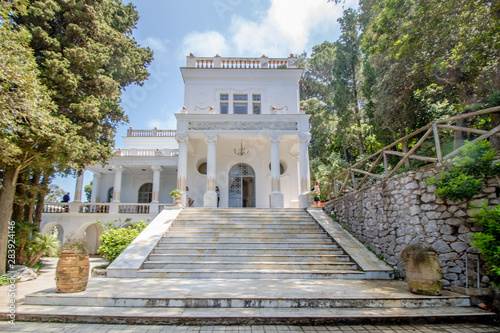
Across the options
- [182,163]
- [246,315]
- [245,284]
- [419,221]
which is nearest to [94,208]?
[182,163]

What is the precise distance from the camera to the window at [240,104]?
59.1 feet

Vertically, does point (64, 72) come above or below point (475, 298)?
above

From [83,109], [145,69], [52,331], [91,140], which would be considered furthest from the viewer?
[145,69]

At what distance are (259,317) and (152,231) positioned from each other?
647 cm

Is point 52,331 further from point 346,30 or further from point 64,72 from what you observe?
point 346,30

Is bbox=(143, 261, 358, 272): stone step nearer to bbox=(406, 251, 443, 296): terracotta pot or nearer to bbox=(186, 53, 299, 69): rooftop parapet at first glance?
bbox=(406, 251, 443, 296): terracotta pot

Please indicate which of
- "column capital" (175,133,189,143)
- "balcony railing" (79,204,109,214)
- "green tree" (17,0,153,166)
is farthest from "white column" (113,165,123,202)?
"green tree" (17,0,153,166)

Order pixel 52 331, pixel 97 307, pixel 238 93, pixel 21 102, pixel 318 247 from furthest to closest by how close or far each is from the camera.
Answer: pixel 238 93 < pixel 318 247 < pixel 21 102 < pixel 97 307 < pixel 52 331

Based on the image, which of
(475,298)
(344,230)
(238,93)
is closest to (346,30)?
(238,93)

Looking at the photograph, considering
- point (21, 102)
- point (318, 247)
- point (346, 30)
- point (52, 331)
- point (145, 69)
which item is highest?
point (346, 30)

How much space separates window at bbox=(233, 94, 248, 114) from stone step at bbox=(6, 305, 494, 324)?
14.8m

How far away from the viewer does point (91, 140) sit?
1067 cm

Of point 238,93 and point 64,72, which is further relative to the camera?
point 238,93

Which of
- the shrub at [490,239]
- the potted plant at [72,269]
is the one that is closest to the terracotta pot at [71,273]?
the potted plant at [72,269]
